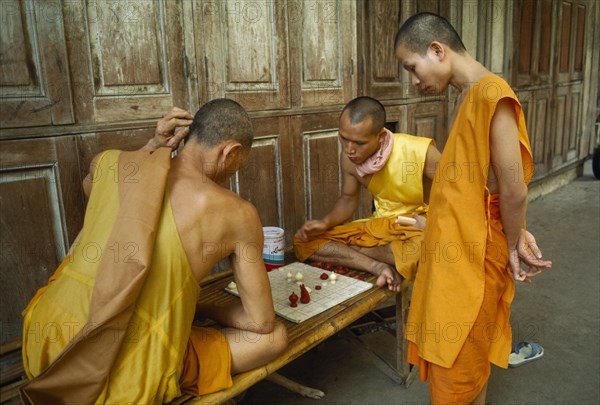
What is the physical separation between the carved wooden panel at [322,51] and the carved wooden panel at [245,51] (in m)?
0.13

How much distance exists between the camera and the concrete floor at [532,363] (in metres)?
2.58

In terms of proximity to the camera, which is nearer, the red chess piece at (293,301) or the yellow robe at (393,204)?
the red chess piece at (293,301)

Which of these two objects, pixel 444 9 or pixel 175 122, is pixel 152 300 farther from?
pixel 444 9

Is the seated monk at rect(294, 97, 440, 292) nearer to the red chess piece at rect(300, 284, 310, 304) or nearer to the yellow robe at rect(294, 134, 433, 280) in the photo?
the yellow robe at rect(294, 134, 433, 280)

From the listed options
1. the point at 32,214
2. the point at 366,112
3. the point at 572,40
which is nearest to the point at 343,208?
the point at 366,112

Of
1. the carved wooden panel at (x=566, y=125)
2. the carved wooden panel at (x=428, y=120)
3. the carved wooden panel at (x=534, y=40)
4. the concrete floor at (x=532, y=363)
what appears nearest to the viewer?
the concrete floor at (x=532, y=363)

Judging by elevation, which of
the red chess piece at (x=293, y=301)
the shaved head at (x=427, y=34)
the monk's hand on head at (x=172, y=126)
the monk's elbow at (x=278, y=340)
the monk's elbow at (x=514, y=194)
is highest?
the shaved head at (x=427, y=34)

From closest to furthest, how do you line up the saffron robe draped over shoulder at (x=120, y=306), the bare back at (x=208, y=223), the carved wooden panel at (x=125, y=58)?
the saffron robe draped over shoulder at (x=120, y=306) → the bare back at (x=208, y=223) → the carved wooden panel at (x=125, y=58)

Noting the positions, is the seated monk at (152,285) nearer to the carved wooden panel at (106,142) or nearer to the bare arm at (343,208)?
the carved wooden panel at (106,142)

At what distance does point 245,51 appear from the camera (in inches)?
114

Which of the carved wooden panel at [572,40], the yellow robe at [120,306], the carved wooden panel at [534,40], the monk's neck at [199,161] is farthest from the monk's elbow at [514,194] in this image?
the carved wooden panel at [572,40]

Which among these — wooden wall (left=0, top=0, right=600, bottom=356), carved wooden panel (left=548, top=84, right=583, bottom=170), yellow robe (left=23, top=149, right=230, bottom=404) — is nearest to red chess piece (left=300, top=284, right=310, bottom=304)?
yellow robe (left=23, top=149, right=230, bottom=404)

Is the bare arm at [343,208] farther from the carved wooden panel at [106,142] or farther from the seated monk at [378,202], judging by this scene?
the carved wooden panel at [106,142]

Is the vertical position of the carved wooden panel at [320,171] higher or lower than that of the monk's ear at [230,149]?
lower
